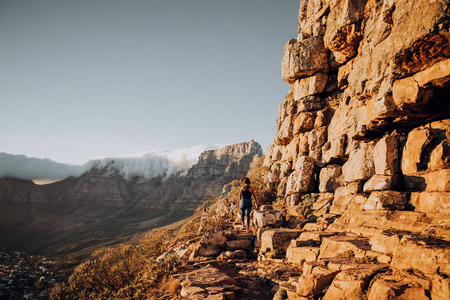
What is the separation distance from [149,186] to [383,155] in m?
157

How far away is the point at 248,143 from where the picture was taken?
12731 centimetres

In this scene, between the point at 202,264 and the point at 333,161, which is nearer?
the point at 202,264

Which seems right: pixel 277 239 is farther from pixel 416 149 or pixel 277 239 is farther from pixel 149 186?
pixel 149 186

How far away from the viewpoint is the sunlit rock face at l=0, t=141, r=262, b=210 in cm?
11729

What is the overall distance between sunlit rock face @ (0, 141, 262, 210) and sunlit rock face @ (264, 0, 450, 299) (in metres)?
96.1

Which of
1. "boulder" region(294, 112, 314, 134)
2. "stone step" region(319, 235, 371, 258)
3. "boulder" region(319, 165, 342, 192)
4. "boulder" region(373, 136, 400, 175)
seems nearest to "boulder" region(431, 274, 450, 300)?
"stone step" region(319, 235, 371, 258)

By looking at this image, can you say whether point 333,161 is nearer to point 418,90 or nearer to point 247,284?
point 418,90

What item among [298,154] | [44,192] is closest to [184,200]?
[44,192]

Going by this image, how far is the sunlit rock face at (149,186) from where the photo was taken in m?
117

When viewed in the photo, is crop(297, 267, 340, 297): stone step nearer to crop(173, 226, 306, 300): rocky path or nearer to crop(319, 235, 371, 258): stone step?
crop(173, 226, 306, 300): rocky path

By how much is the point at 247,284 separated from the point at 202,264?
250 centimetres

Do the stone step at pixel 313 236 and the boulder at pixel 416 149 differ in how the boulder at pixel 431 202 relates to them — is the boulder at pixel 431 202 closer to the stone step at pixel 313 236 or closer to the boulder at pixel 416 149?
the boulder at pixel 416 149

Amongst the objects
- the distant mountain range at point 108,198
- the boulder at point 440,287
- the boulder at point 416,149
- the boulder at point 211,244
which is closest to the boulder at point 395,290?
the boulder at point 440,287

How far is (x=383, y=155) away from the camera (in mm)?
9609
